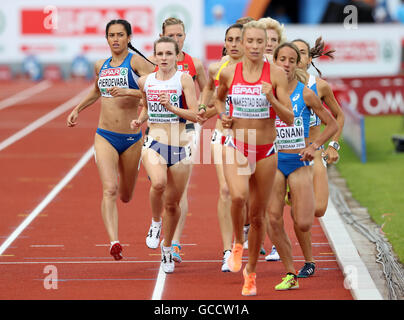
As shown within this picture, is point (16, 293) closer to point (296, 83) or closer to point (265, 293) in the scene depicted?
point (265, 293)

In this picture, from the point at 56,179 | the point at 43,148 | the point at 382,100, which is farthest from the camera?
the point at 382,100

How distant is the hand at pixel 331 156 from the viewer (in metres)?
9.28

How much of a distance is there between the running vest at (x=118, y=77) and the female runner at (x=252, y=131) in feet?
5.42

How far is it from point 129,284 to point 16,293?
1.13m

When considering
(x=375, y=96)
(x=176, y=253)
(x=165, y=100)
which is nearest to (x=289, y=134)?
(x=165, y=100)

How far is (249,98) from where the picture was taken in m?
8.29

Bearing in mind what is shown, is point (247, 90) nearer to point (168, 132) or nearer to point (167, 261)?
point (168, 132)

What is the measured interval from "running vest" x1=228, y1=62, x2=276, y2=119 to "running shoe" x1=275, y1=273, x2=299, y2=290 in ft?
→ 5.11

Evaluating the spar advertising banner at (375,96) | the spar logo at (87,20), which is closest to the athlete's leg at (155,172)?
the spar advertising banner at (375,96)

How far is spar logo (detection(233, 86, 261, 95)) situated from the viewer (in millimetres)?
8250

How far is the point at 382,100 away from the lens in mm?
27906

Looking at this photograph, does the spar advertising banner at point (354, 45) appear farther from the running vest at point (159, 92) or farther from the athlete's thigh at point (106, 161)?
the running vest at point (159, 92)
